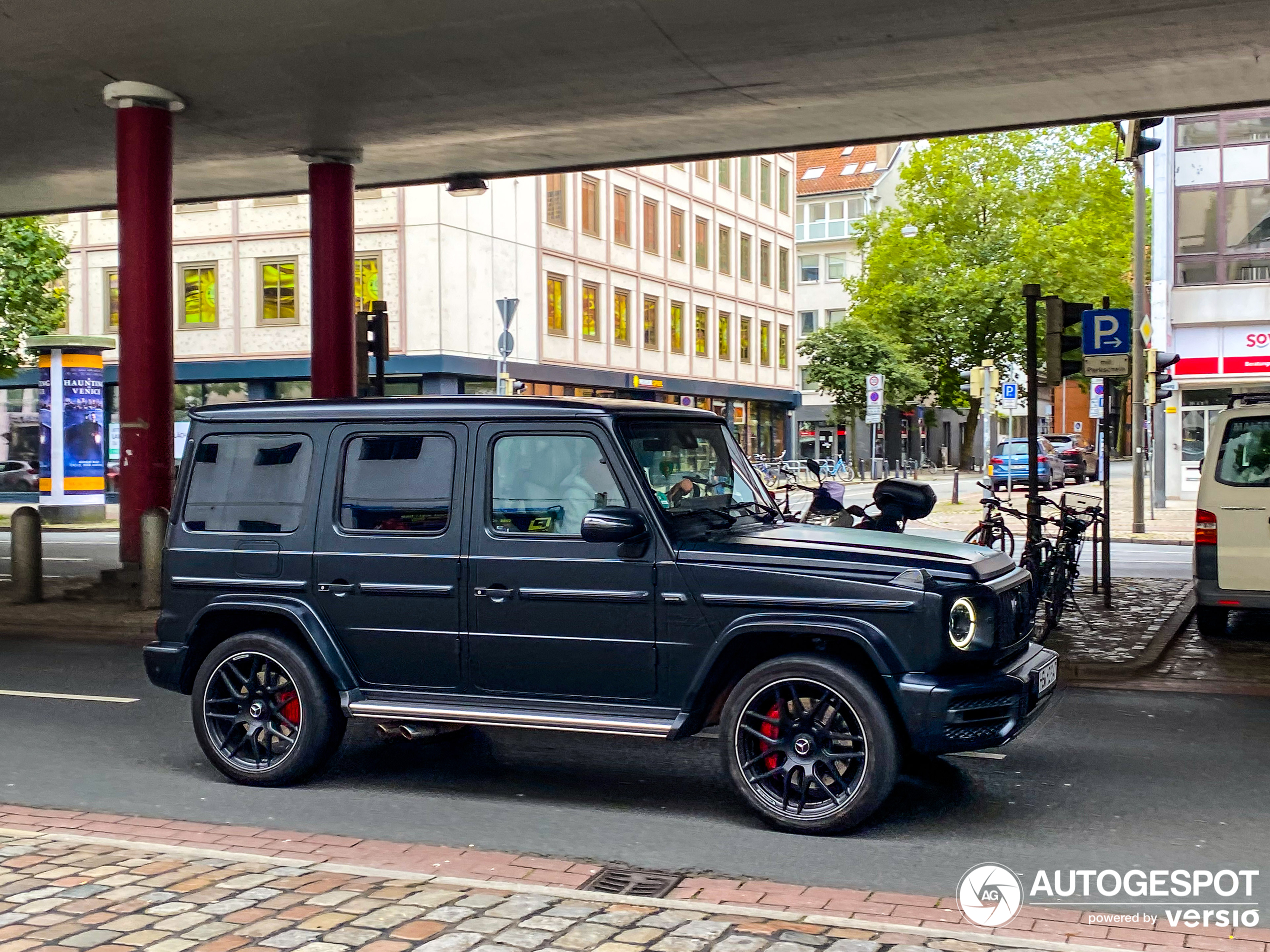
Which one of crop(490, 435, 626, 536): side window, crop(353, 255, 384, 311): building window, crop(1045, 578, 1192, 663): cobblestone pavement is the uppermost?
crop(353, 255, 384, 311): building window

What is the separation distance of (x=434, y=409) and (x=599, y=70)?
27.5ft

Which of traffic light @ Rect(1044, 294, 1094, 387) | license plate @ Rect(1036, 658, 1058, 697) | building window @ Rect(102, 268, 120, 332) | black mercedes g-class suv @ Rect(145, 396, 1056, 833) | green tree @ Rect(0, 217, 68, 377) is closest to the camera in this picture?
black mercedes g-class suv @ Rect(145, 396, 1056, 833)

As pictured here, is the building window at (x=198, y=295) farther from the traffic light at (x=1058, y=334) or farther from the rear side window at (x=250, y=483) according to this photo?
the rear side window at (x=250, y=483)

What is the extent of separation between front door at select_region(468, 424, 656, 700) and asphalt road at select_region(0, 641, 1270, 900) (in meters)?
0.64

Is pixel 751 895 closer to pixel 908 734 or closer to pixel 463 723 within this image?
pixel 908 734

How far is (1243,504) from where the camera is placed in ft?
37.1

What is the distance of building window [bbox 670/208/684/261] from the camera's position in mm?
52219

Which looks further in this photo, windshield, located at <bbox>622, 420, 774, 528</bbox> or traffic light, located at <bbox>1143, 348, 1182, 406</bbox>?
traffic light, located at <bbox>1143, 348, 1182, 406</bbox>

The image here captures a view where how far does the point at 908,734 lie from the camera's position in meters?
5.93

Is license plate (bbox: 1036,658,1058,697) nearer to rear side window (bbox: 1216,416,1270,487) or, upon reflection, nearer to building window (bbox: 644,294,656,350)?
rear side window (bbox: 1216,416,1270,487)

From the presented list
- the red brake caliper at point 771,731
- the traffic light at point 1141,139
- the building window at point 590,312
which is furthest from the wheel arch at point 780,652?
the building window at point 590,312

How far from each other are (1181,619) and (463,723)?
8.67 metres

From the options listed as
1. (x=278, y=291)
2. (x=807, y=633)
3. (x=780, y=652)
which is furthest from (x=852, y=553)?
(x=278, y=291)

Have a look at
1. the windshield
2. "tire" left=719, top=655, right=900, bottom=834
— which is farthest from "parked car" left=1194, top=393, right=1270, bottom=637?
"tire" left=719, top=655, right=900, bottom=834
